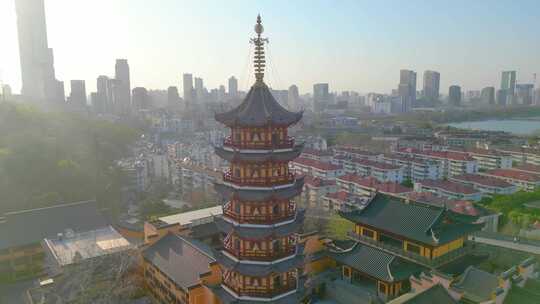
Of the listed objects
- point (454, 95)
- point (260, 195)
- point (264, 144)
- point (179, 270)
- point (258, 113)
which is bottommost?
point (179, 270)

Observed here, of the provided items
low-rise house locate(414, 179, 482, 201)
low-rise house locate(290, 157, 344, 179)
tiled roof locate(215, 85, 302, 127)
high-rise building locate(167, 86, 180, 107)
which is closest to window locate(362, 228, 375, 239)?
tiled roof locate(215, 85, 302, 127)

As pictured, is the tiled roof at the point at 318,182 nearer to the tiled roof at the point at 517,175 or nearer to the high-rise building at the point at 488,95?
the tiled roof at the point at 517,175

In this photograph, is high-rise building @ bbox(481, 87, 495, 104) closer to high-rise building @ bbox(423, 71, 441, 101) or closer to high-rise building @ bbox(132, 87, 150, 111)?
high-rise building @ bbox(423, 71, 441, 101)

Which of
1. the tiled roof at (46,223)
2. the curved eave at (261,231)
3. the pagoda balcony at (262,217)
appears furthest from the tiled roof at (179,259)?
the tiled roof at (46,223)

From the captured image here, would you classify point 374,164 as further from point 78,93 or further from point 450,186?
point 78,93

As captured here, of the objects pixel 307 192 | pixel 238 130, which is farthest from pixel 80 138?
pixel 238 130

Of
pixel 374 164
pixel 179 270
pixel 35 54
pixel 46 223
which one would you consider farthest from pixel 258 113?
pixel 35 54
